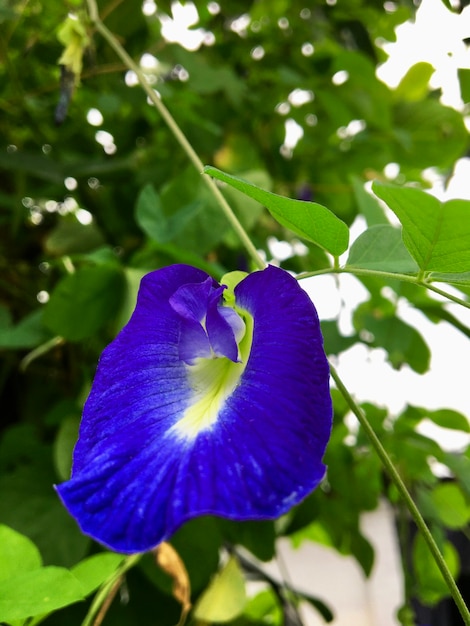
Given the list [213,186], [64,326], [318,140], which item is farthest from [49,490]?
[318,140]

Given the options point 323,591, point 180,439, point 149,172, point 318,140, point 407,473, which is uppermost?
point 180,439

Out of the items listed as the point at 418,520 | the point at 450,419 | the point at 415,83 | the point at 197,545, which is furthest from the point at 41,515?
the point at 415,83

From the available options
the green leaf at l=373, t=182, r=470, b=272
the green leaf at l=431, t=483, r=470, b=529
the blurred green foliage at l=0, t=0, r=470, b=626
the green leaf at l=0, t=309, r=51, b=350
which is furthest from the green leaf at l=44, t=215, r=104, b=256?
the green leaf at l=431, t=483, r=470, b=529

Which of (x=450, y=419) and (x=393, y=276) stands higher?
(x=393, y=276)

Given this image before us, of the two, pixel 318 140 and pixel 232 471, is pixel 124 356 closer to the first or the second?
pixel 232 471

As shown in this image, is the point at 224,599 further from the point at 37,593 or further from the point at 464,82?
Result: the point at 464,82

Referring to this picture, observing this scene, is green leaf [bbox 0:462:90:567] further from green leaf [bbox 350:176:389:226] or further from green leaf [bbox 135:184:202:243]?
green leaf [bbox 350:176:389:226]
